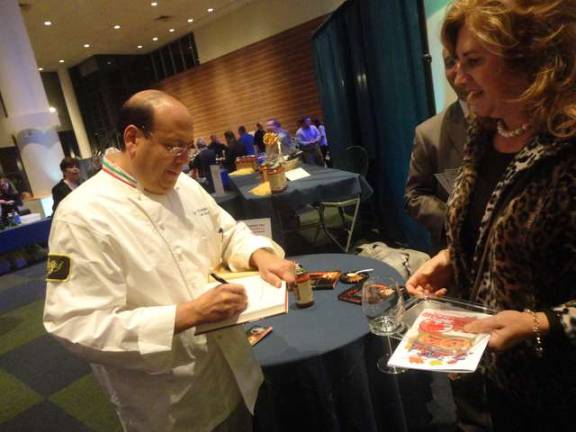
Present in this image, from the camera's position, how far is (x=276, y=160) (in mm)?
4398

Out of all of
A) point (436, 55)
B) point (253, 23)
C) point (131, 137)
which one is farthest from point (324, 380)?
point (253, 23)

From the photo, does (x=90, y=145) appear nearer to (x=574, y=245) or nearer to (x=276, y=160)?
(x=276, y=160)

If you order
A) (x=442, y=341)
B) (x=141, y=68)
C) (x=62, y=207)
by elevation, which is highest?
(x=141, y=68)

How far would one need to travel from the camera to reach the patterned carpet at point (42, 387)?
277cm

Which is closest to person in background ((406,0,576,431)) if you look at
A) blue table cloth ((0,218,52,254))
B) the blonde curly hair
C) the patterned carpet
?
the blonde curly hair

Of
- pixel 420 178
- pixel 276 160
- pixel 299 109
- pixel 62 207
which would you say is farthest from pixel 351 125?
pixel 299 109

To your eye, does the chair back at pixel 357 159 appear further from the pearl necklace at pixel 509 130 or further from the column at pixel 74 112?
the column at pixel 74 112

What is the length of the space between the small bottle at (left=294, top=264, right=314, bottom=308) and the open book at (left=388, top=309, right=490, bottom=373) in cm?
74

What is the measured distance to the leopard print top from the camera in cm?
92

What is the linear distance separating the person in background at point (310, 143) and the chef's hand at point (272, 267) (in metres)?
7.14

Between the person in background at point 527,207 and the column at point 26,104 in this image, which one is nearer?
the person in background at point 527,207

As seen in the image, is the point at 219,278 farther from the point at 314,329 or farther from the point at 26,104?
the point at 26,104

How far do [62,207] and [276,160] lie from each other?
333cm

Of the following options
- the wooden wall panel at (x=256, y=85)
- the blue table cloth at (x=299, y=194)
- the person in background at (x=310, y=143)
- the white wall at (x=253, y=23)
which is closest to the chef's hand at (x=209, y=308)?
the blue table cloth at (x=299, y=194)
